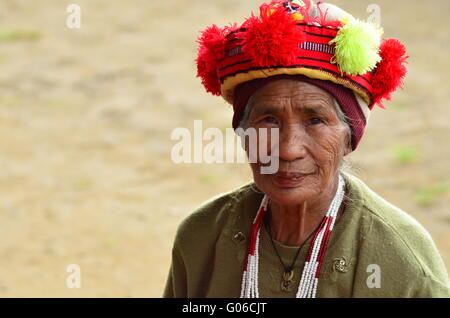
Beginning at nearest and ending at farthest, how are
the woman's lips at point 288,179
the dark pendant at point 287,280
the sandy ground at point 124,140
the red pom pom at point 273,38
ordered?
the red pom pom at point 273,38 < the woman's lips at point 288,179 < the dark pendant at point 287,280 < the sandy ground at point 124,140

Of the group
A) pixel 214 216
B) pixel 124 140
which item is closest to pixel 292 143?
pixel 214 216

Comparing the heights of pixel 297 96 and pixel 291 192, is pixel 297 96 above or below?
above

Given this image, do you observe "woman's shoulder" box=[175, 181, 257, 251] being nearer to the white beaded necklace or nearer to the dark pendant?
the white beaded necklace

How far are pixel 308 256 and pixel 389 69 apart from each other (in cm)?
78

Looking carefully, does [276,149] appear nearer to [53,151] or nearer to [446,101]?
[53,151]

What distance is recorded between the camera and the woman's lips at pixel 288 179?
238cm

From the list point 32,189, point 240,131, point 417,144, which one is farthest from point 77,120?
point 240,131

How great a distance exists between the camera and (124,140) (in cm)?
722

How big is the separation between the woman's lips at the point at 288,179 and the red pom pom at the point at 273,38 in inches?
16.0

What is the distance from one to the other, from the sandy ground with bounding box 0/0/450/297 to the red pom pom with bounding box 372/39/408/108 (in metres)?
0.38

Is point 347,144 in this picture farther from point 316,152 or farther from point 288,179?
point 288,179

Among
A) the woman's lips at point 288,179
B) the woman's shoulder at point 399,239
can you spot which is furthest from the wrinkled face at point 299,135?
the woman's shoulder at point 399,239

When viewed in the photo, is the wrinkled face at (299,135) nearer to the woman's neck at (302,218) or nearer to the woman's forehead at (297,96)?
the woman's forehead at (297,96)
